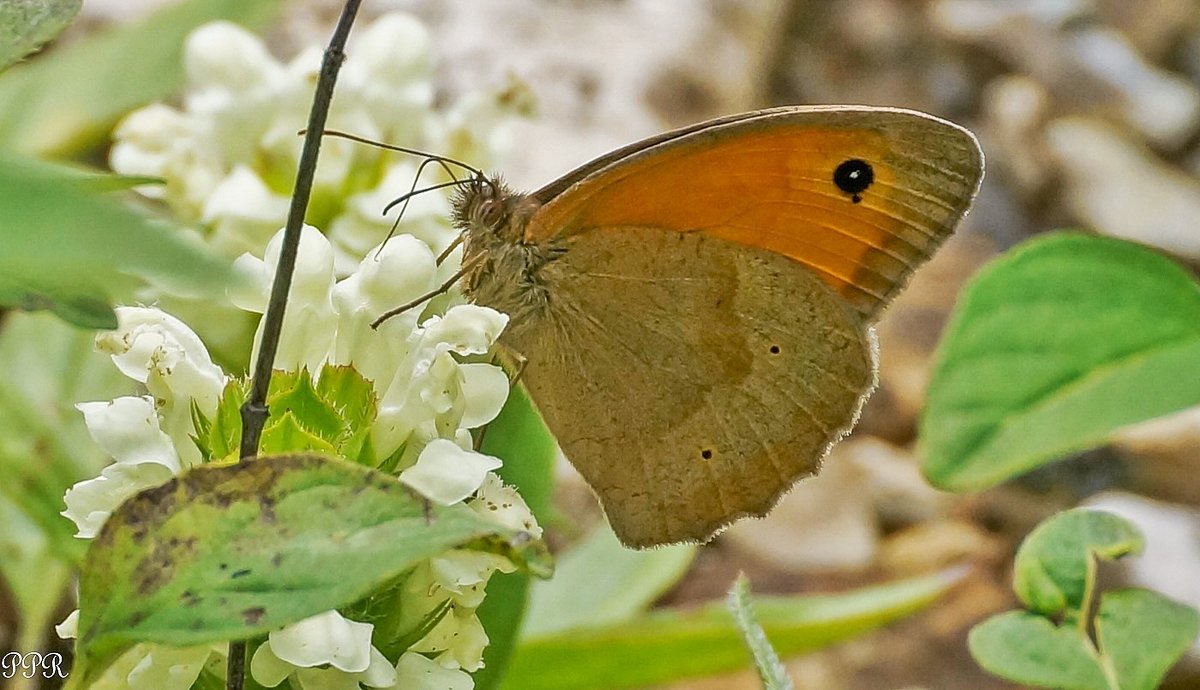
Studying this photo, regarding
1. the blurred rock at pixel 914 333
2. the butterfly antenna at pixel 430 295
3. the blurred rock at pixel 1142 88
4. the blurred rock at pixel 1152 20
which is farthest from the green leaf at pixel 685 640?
the blurred rock at pixel 1152 20

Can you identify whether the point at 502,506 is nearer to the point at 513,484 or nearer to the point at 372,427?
the point at 372,427

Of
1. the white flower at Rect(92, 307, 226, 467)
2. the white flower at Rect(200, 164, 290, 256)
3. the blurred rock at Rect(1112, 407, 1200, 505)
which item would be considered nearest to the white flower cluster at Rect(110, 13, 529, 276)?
the white flower at Rect(200, 164, 290, 256)

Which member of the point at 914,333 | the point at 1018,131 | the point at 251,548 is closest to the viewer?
the point at 251,548

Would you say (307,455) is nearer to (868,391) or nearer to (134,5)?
(868,391)

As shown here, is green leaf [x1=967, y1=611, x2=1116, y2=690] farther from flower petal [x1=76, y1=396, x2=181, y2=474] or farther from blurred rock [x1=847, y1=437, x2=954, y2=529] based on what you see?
blurred rock [x1=847, y1=437, x2=954, y2=529]

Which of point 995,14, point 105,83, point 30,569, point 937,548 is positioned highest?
point 995,14

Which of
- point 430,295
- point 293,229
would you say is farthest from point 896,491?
point 293,229

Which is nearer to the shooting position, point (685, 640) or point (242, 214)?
point (242, 214)
